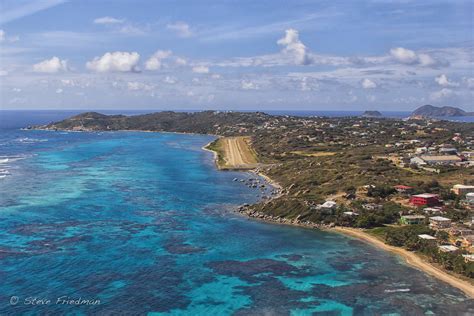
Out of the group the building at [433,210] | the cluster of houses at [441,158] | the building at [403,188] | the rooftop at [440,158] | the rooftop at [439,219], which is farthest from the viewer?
the rooftop at [440,158]

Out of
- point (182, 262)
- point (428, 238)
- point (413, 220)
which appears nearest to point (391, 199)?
point (413, 220)

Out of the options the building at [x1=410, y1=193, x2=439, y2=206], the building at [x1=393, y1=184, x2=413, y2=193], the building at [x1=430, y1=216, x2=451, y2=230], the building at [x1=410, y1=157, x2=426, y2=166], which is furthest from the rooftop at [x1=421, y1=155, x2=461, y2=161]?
the building at [x1=430, y1=216, x2=451, y2=230]

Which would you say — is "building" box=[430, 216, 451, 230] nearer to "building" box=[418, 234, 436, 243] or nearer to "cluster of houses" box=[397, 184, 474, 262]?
"cluster of houses" box=[397, 184, 474, 262]

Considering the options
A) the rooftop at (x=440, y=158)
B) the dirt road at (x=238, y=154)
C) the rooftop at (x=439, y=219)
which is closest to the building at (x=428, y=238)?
the rooftop at (x=439, y=219)

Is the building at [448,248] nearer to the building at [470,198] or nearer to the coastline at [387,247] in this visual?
the coastline at [387,247]

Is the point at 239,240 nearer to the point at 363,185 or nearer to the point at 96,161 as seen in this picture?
the point at 363,185

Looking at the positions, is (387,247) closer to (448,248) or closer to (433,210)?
(448,248)
